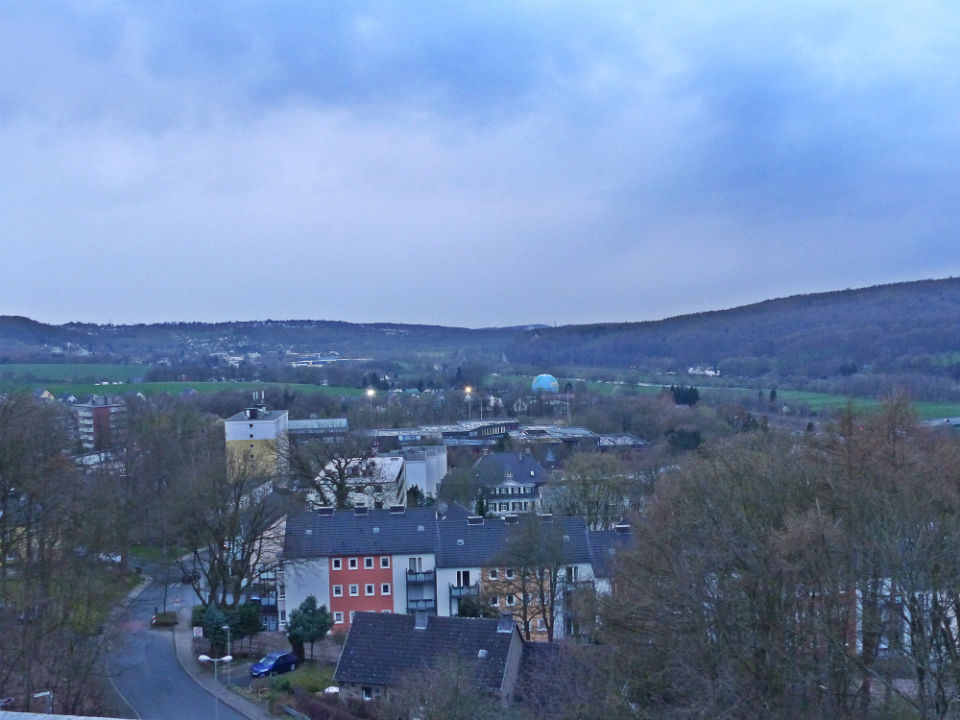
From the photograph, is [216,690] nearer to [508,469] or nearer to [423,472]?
[423,472]

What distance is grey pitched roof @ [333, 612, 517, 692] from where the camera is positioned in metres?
12.8

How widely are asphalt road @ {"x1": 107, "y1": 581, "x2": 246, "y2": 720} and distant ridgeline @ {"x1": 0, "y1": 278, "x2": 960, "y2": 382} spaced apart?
73.0 m

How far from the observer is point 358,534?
18.3 metres

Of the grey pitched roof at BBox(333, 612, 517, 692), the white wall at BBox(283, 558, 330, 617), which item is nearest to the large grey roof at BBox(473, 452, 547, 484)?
the white wall at BBox(283, 558, 330, 617)

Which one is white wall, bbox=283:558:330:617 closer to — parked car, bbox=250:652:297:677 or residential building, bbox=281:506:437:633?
residential building, bbox=281:506:437:633

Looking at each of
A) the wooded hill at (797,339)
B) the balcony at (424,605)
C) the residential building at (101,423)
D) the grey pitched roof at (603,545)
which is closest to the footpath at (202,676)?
the balcony at (424,605)

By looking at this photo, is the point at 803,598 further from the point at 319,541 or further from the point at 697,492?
the point at 319,541

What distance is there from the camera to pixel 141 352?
364ft

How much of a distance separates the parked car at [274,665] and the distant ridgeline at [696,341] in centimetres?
7206

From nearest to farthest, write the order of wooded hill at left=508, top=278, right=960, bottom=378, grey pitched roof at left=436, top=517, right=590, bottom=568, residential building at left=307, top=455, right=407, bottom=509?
grey pitched roof at left=436, top=517, right=590, bottom=568 < residential building at left=307, top=455, right=407, bottom=509 < wooded hill at left=508, top=278, right=960, bottom=378

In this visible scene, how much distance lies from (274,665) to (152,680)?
2126 mm

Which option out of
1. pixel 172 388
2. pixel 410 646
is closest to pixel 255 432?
pixel 410 646

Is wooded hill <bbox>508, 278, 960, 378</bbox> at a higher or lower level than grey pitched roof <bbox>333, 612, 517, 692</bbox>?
higher

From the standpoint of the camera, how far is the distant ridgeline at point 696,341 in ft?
282
